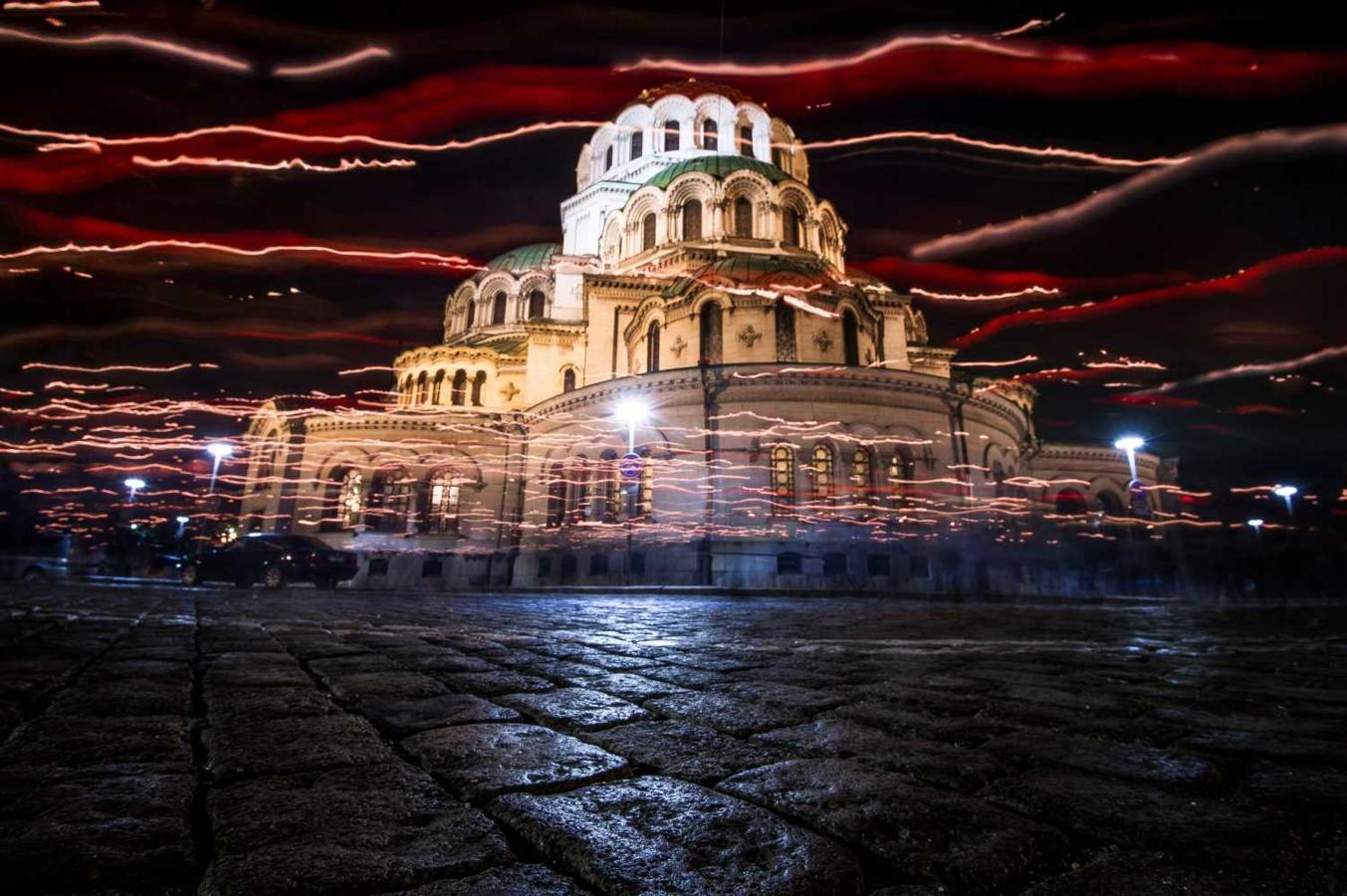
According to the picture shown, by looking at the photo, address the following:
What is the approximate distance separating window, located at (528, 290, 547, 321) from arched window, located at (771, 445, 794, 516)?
2124 cm

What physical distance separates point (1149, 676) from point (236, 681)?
4.43 metres

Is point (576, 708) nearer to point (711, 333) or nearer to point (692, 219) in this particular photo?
point (711, 333)

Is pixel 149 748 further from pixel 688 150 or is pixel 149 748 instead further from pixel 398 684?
pixel 688 150

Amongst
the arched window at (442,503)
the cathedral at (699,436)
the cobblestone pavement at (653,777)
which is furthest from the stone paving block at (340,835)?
the arched window at (442,503)

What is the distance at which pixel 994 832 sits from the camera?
1.25 meters

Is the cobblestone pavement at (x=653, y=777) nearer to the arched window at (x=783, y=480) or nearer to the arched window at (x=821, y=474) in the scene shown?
the arched window at (x=783, y=480)

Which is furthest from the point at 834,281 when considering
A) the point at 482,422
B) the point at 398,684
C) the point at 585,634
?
the point at 398,684

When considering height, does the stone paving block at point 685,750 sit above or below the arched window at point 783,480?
below

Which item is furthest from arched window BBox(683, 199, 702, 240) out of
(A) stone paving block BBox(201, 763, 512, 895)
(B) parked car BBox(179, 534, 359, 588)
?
(A) stone paving block BBox(201, 763, 512, 895)

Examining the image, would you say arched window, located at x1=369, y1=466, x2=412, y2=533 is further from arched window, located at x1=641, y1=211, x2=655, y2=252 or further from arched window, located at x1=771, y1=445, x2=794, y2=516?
arched window, located at x1=771, y1=445, x2=794, y2=516

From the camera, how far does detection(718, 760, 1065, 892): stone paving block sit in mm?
1108

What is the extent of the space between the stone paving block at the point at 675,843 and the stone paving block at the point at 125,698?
1630mm

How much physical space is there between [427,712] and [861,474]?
21186mm

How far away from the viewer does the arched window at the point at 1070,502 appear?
109ft
